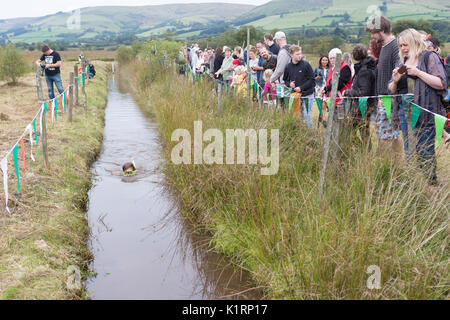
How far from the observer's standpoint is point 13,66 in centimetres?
1833

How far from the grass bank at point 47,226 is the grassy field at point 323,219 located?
1.42m

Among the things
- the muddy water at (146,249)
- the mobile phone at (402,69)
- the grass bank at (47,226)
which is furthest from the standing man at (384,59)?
the grass bank at (47,226)

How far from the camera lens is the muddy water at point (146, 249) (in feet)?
13.0

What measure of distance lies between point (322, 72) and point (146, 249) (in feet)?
17.9

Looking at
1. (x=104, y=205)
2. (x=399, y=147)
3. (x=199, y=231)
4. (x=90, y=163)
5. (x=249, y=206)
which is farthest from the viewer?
(x=90, y=163)

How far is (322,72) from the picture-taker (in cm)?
850

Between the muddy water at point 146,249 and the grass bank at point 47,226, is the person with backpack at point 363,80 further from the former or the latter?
the grass bank at point 47,226

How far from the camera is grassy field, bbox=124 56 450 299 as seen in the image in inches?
113

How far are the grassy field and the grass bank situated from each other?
142 centimetres

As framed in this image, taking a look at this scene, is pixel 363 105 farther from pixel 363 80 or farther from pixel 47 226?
pixel 47 226

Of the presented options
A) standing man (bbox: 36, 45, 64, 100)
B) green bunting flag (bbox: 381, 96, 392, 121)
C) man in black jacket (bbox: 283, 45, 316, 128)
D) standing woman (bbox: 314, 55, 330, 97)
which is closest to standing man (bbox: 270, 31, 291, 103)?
man in black jacket (bbox: 283, 45, 316, 128)

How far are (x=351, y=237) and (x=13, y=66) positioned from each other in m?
18.9
